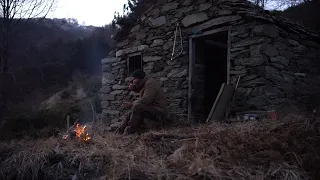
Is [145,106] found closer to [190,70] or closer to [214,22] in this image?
[190,70]

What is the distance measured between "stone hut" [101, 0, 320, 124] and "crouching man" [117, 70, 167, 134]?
1195 millimetres

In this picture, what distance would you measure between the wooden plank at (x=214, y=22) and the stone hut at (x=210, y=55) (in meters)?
0.02

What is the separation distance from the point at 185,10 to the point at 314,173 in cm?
500

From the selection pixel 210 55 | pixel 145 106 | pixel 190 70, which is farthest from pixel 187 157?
pixel 210 55

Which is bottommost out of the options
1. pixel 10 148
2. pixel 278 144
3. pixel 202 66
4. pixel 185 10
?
pixel 10 148

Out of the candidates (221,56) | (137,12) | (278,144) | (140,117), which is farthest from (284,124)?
(137,12)

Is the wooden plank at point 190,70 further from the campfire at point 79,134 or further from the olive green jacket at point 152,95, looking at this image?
the campfire at point 79,134

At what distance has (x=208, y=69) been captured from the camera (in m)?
8.14

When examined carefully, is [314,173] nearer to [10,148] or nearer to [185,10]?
[10,148]

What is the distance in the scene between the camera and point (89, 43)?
23.5m

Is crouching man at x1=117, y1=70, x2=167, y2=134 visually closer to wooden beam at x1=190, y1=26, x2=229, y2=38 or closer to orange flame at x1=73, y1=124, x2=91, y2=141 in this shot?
orange flame at x1=73, y1=124, x2=91, y2=141

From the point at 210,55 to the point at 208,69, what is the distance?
1.52 ft

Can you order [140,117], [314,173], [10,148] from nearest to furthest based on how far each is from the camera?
1. [314,173]
2. [10,148]
3. [140,117]

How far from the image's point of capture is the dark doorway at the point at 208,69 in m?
7.11
